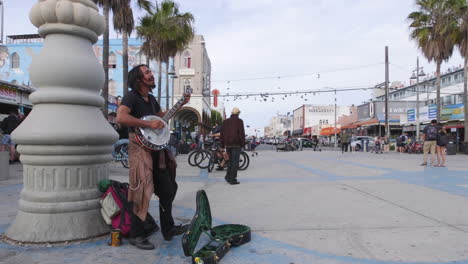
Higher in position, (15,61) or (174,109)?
(15,61)

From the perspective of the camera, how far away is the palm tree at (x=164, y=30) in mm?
20109

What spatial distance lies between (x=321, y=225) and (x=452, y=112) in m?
29.8

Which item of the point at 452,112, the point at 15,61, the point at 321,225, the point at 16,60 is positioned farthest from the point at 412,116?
the point at 15,61

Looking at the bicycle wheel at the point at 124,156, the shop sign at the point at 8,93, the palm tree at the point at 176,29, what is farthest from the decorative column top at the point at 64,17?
the palm tree at the point at 176,29

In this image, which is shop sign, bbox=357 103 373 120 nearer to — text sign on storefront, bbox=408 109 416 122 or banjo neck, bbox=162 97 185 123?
text sign on storefront, bbox=408 109 416 122

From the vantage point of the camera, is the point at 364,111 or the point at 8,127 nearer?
the point at 8,127

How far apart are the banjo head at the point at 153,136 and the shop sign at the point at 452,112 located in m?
30.1

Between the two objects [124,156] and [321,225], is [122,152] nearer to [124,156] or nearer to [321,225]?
[124,156]

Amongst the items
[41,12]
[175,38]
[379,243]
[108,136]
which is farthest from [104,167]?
[175,38]

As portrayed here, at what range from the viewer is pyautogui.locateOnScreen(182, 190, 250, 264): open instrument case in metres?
2.57

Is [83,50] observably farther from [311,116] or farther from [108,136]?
[311,116]

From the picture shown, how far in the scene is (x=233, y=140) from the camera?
7.53m

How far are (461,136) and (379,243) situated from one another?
31992mm

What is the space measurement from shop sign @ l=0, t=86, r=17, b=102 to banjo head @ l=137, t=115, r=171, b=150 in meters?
14.7
